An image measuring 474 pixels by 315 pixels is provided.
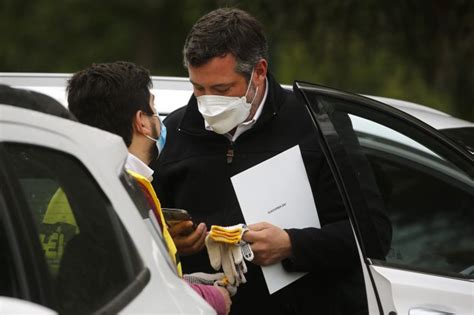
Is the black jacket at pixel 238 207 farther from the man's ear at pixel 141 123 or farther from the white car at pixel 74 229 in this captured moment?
the white car at pixel 74 229

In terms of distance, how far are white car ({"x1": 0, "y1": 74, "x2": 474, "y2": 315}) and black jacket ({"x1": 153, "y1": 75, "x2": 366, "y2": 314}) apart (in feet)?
0.51

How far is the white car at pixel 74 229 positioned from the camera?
7.66 feet

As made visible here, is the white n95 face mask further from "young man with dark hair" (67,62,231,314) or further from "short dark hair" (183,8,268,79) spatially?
"young man with dark hair" (67,62,231,314)

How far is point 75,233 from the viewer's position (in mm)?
2682

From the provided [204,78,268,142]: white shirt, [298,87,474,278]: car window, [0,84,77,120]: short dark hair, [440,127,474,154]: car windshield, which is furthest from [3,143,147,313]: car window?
[440,127,474,154]: car windshield

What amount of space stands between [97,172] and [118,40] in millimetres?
19846

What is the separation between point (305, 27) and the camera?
910 cm

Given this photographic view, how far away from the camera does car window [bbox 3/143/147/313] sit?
244 centimetres

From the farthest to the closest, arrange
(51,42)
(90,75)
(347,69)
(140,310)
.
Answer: (51,42), (347,69), (90,75), (140,310)

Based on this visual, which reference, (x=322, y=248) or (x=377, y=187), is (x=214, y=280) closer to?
(x=322, y=248)

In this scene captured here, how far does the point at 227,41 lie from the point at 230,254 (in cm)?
81

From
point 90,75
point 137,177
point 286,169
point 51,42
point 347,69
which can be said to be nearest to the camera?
point 137,177

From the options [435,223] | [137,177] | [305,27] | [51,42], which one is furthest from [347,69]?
[51,42]

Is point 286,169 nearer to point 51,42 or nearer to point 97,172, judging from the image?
point 97,172
